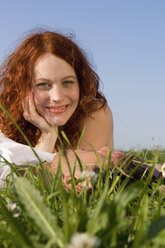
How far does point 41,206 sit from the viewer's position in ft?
2.41

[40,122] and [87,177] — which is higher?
[87,177]

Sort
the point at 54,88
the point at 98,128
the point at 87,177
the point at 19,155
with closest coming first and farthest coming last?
the point at 87,177
the point at 19,155
the point at 54,88
the point at 98,128

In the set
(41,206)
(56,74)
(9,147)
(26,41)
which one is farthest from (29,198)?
(26,41)

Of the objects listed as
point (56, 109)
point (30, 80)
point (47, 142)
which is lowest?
point (47, 142)

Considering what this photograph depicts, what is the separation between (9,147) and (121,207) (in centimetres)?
193

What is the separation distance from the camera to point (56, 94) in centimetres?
351

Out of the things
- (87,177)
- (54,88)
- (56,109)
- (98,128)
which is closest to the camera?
(87,177)

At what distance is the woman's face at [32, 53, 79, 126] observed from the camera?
3.50m

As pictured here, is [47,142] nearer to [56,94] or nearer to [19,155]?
[56,94]

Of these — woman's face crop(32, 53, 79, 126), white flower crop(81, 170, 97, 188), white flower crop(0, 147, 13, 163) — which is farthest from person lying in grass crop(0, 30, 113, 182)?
white flower crop(81, 170, 97, 188)

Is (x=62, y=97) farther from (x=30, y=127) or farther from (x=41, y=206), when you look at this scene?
(x=41, y=206)

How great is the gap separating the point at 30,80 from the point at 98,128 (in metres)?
1.05

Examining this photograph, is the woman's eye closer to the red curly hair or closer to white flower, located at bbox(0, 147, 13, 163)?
the red curly hair

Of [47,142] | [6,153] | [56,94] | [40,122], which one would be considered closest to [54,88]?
[56,94]
